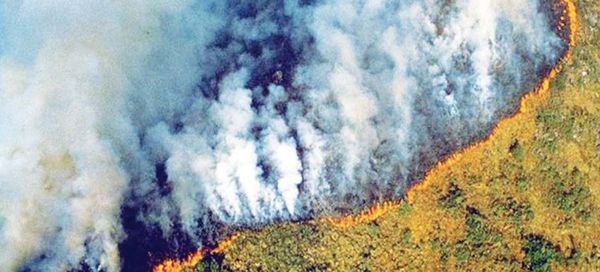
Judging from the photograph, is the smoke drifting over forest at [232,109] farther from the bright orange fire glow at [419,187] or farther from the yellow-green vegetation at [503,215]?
the yellow-green vegetation at [503,215]

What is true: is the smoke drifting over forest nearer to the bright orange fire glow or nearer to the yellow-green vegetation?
the bright orange fire glow

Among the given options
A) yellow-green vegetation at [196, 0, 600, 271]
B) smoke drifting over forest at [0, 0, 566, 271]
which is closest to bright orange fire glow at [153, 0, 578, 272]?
yellow-green vegetation at [196, 0, 600, 271]

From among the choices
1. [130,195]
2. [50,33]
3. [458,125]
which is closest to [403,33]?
[458,125]

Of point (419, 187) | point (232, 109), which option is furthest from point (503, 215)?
point (232, 109)

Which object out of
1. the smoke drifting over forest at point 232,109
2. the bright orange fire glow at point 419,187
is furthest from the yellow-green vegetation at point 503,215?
the smoke drifting over forest at point 232,109

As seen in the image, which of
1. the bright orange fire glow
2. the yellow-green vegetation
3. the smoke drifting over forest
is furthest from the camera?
the smoke drifting over forest

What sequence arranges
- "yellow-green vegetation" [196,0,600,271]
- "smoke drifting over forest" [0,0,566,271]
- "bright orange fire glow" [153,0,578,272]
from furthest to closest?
"smoke drifting over forest" [0,0,566,271] < "yellow-green vegetation" [196,0,600,271] < "bright orange fire glow" [153,0,578,272]

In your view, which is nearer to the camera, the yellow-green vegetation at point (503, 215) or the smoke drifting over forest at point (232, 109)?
the yellow-green vegetation at point (503, 215)
